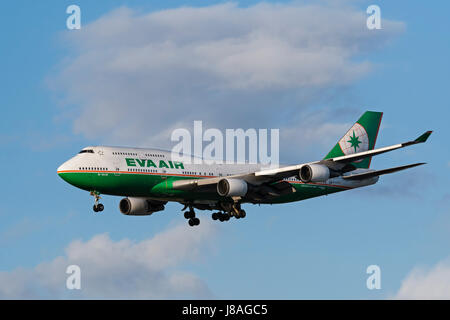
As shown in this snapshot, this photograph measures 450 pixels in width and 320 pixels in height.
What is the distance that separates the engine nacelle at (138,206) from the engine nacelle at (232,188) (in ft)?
31.5

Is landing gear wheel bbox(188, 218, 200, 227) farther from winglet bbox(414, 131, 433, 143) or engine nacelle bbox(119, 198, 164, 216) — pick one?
winglet bbox(414, 131, 433, 143)

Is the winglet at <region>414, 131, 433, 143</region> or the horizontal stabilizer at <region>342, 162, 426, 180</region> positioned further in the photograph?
the horizontal stabilizer at <region>342, 162, 426, 180</region>

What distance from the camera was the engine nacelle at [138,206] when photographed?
86875mm

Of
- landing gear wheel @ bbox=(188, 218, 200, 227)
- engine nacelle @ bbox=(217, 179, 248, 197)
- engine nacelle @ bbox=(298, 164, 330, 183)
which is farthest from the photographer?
landing gear wheel @ bbox=(188, 218, 200, 227)

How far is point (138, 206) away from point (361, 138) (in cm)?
2647

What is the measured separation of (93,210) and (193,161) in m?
11.8

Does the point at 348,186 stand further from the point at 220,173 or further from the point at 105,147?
the point at 105,147

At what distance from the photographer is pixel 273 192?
83.9 meters

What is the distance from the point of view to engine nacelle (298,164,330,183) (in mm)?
77631

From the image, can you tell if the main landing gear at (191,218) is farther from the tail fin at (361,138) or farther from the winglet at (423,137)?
the winglet at (423,137)

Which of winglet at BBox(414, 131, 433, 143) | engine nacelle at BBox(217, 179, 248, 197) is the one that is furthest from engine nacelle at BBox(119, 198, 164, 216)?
winglet at BBox(414, 131, 433, 143)

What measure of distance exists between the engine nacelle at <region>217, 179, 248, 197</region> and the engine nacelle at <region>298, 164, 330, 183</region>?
18.7 ft

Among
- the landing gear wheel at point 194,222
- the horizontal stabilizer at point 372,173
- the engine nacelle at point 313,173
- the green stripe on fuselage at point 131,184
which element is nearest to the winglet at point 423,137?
the horizontal stabilizer at point 372,173
